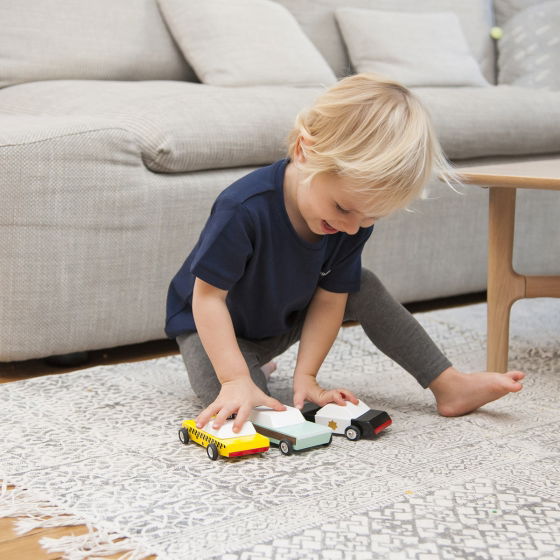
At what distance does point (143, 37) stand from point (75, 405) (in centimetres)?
106

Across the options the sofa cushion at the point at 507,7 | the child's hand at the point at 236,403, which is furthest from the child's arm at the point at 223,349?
the sofa cushion at the point at 507,7

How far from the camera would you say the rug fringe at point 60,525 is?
79 cm

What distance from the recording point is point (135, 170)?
1.40 metres

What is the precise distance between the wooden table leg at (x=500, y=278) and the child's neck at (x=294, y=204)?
363 mm

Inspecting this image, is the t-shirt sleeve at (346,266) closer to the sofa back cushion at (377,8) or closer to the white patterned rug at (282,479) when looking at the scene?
the white patterned rug at (282,479)

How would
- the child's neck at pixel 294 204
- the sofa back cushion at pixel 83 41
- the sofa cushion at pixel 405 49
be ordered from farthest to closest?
the sofa cushion at pixel 405 49 → the sofa back cushion at pixel 83 41 → the child's neck at pixel 294 204

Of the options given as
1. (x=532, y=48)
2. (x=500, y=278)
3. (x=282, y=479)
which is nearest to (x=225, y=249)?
(x=282, y=479)

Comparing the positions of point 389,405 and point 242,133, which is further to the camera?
point 242,133

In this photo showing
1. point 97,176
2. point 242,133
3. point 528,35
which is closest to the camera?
point 97,176

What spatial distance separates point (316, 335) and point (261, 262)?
14cm

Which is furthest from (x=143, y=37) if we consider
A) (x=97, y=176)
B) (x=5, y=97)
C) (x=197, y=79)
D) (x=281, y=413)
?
(x=281, y=413)

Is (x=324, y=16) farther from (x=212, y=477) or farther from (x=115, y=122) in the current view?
(x=212, y=477)

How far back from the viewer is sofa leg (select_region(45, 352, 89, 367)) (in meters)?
1.43

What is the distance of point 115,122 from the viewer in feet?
4.59
